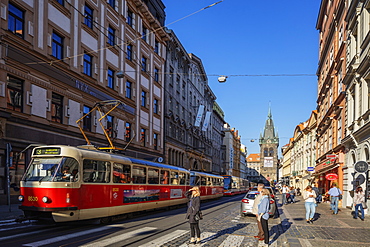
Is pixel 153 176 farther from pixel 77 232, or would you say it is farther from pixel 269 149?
pixel 269 149

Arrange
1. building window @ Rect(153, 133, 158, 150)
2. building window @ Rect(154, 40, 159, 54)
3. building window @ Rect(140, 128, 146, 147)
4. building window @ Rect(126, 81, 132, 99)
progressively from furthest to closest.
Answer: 1. building window @ Rect(154, 40, 159, 54)
2. building window @ Rect(153, 133, 158, 150)
3. building window @ Rect(140, 128, 146, 147)
4. building window @ Rect(126, 81, 132, 99)

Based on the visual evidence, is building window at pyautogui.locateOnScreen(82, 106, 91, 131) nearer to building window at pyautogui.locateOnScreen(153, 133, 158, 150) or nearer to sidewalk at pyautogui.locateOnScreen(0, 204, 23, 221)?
sidewalk at pyautogui.locateOnScreen(0, 204, 23, 221)

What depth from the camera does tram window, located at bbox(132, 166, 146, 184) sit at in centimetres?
1611

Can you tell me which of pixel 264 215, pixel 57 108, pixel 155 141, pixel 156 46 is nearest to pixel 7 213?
pixel 57 108

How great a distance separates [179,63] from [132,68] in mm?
18079

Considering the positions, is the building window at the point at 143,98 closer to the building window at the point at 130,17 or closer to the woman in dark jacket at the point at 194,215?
the building window at the point at 130,17

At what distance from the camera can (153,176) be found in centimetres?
1848

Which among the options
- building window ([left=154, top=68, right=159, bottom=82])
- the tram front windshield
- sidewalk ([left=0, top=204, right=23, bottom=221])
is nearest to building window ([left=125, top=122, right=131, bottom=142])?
building window ([left=154, top=68, right=159, bottom=82])

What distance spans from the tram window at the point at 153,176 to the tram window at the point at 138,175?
68 cm

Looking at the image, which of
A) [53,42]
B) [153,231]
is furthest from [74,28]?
[153,231]

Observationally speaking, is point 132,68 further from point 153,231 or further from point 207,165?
point 207,165

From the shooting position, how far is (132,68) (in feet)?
113

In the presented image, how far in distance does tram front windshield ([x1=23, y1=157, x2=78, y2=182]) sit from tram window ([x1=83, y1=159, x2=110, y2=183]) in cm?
46

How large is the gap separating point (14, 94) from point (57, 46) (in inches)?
205
